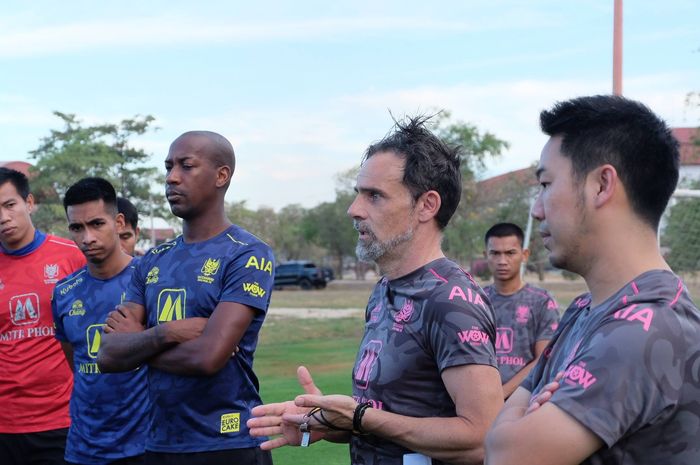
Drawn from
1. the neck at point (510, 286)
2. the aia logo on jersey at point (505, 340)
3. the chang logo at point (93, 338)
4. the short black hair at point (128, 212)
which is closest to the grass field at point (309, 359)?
the aia logo on jersey at point (505, 340)

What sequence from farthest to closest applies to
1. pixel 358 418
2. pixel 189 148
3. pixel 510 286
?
1. pixel 510 286
2. pixel 189 148
3. pixel 358 418

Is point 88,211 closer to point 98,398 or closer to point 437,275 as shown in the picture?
point 98,398

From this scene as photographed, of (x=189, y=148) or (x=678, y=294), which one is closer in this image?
(x=678, y=294)

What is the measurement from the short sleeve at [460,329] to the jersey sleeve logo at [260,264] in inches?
51.4

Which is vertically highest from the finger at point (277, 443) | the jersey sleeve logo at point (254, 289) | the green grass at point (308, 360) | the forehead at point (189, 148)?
the forehead at point (189, 148)

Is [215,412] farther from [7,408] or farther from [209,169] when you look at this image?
[7,408]

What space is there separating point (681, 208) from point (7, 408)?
13.6m

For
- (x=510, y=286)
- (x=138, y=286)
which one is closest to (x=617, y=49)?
(x=510, y=286)

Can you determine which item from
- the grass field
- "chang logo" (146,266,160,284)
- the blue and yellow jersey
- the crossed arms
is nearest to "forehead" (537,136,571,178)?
the crossed arms

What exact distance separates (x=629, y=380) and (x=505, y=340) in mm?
5542

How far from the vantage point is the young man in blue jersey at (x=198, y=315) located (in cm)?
395

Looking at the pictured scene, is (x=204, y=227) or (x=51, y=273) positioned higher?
(x=204, y=227)

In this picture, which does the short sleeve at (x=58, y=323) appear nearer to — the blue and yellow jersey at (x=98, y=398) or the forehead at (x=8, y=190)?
the blue and yellow jersey at (x=98, y=398)

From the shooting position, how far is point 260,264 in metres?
4.19
